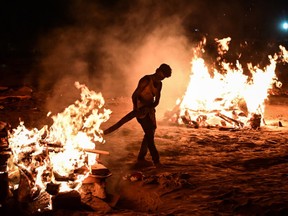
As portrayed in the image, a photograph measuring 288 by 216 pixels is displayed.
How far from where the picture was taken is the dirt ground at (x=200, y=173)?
4820 millimetres

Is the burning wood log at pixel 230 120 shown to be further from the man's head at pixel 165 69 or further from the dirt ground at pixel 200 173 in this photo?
the man's head at pixel 165 69

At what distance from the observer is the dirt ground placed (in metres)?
4.82

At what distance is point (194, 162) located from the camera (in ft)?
23.3

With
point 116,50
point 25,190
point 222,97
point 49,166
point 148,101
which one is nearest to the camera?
point 25,190

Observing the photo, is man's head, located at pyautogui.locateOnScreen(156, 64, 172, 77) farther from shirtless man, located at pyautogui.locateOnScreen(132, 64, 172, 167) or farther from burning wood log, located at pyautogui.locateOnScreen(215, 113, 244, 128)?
burning wood log, located at pyautogui.locateOnScreen(215, 113, 244, 128)

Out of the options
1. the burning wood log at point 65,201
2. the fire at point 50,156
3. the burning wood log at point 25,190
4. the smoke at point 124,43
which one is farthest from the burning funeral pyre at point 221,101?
the burning wood log at point 25,190

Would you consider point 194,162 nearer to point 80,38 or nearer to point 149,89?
point 149,89

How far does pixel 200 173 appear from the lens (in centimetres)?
633

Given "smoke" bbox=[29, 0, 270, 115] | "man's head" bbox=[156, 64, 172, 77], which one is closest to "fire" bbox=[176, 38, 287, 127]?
"smoke" bbox=[29, 0, 270, 115]

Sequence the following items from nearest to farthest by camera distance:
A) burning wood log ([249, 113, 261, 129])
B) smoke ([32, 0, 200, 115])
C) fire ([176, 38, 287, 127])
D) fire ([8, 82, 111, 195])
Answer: fire ([8, 82, 111, 195]), burning wood log ([249, 113, 261, 129]), fire ([176, 38, 287, 127]), smoke ([32, 0, 200, 115])

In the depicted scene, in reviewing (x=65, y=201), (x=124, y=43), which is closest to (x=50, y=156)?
(x=65, y=201)

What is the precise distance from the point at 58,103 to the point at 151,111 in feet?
27.7

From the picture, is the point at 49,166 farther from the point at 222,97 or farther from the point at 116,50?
the point at 116,50

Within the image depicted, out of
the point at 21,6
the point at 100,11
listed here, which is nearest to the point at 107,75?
the point at 100,11
